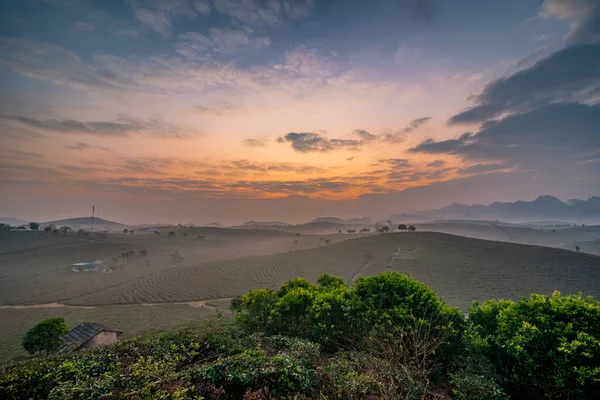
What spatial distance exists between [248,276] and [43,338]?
3439 centimetres

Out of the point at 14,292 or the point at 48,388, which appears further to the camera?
the point at 14,292

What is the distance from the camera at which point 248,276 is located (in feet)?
167

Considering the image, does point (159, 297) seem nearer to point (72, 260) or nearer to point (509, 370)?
point (509, 370)

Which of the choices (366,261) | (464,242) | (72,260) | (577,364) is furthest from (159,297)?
(464,242)

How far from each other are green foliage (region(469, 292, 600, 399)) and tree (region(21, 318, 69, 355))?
24.6 meters

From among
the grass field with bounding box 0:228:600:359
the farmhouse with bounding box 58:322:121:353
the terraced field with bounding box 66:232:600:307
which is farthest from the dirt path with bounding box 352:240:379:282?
the farmhouse with bounding box 58:322:121:353

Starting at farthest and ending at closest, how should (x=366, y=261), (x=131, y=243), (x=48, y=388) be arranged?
1. (x=131, y=243)
2. (x=366, y=261)
3. (x=48, y=388)

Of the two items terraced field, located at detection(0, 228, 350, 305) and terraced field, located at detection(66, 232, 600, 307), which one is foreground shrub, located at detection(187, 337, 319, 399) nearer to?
terraced field, located at detection(66, 232, 600, 307)

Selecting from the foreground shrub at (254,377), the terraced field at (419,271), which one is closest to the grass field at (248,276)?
the terraced field at (419,271)

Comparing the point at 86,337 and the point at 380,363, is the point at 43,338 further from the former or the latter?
the point at 380,363

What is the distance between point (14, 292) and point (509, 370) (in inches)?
2575

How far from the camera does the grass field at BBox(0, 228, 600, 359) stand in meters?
32.7

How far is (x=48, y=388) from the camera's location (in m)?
6.09

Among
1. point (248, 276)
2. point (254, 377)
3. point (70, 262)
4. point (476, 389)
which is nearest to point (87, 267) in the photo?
point (70, 262)
